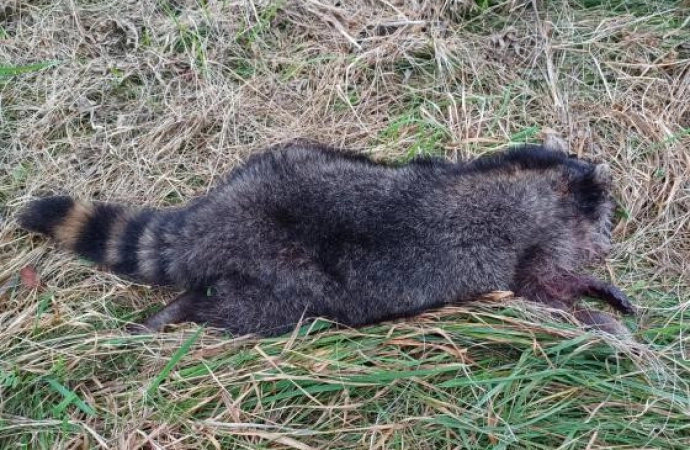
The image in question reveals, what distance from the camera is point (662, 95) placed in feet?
13.4

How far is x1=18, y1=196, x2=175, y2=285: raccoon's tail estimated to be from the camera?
3.48m

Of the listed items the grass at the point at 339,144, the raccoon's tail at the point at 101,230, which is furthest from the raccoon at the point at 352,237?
the grass at the point at 339,144

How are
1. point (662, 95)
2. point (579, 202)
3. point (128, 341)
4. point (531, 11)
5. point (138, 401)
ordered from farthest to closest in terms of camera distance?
point (531, 11), point (662, 95), point (579, 202), point (128, 341), point (138, 401)

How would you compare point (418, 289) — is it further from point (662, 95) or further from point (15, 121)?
point (15, 121)

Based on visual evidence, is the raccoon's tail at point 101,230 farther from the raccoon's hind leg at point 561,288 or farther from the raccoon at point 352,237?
the raccoon's hind leg at point 561,288

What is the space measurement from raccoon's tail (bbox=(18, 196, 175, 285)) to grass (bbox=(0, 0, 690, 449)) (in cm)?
11

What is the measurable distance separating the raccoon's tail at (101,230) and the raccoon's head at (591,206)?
86.5 inches

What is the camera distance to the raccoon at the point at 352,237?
3230 millimetres

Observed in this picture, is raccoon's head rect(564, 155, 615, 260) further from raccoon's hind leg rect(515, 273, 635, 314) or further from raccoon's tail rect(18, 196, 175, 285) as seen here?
raccoon's tail rect(18, 196, 175, 285)

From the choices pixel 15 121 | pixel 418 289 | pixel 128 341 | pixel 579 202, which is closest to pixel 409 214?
pixel 418 289

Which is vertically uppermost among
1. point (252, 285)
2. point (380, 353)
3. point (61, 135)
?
point (61, 135)

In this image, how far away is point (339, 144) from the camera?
4.16 m

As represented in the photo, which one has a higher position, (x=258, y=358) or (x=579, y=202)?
(x=579, y=202)

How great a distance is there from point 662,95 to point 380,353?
8.23 ft
